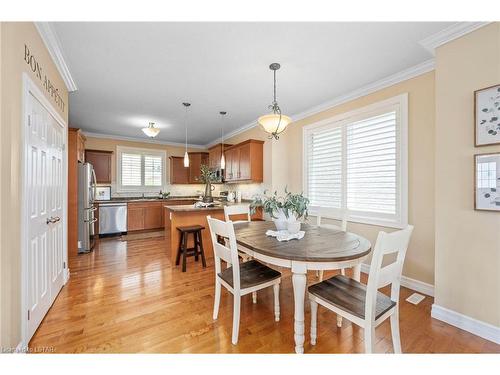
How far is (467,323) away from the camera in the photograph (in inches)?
72.2

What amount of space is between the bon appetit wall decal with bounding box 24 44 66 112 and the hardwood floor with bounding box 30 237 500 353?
214 centimetres

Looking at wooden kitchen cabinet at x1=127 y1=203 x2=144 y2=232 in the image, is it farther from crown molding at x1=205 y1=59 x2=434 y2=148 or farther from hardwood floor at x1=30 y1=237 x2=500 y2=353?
crown molding at x1=205 y1=59 x2=434 y2=148

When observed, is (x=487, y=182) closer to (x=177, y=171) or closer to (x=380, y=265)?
(x=380, y=265)

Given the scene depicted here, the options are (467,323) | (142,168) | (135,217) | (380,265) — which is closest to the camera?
(380,265)

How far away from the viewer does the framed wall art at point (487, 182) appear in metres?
1.69

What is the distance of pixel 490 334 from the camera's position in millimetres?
1722

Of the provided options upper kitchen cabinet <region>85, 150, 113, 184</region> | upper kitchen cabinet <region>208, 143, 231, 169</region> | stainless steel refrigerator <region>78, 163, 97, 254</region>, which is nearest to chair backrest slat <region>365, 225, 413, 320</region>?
stainless steel refrigerator <region>78, 163, 97, 254</region>

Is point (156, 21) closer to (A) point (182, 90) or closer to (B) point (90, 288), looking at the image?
(A) point (182, 90)

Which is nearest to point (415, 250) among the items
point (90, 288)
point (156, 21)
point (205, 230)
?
point (205, 230)

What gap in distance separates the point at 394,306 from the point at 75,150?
4661 millimetres

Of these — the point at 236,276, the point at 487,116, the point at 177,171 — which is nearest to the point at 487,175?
the point at 487,116

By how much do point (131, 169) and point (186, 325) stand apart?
5463 mm

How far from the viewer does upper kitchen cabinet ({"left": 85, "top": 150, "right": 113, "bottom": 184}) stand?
5.54 metres

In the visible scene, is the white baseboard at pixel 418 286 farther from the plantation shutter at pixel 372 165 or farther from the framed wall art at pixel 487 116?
the framed wall art at pixel 487 116
